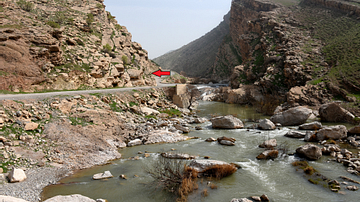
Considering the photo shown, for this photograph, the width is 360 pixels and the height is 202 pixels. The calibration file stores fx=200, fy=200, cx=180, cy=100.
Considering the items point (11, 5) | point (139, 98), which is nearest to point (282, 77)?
point (139, 98)

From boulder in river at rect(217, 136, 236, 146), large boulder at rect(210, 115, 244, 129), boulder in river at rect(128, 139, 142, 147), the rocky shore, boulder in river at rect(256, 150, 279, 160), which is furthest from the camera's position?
large boulder at rect(210, 115, 244, 129)

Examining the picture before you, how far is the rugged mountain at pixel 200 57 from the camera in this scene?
10919cm

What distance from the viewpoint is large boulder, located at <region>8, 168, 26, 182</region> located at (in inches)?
287

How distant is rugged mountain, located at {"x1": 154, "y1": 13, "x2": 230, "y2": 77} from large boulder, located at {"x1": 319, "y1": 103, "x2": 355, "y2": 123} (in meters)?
81.8

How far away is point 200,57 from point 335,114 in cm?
10309

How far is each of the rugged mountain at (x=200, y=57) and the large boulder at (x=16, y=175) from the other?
95.5m

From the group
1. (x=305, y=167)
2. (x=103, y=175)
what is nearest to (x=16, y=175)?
(x=103, y=175)

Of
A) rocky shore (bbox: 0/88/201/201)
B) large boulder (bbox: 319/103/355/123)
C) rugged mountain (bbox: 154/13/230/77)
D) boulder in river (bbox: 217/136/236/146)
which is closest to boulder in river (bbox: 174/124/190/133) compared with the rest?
rocky shore (bbox: 0/88/201/201)

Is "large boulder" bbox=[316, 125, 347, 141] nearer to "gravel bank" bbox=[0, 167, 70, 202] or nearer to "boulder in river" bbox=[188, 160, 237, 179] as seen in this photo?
"boulder in river" bbox=[188, 160, 237, 179]

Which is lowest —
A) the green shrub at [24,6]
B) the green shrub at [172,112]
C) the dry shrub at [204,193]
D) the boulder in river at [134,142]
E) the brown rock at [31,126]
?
the boulder in river at [134,142]

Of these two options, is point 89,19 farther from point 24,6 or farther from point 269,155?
point 269,155

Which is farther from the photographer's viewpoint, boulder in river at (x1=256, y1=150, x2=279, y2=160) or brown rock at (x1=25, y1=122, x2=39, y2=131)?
boulder in river at (x1=256, y1=150, x2=279, y2=160)

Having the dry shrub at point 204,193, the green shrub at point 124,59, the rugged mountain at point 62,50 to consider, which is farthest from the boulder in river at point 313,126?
the green shrub at point 124,59

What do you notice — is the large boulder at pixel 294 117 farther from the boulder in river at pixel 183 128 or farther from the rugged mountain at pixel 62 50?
the rugged mountain at pixel 62 50
